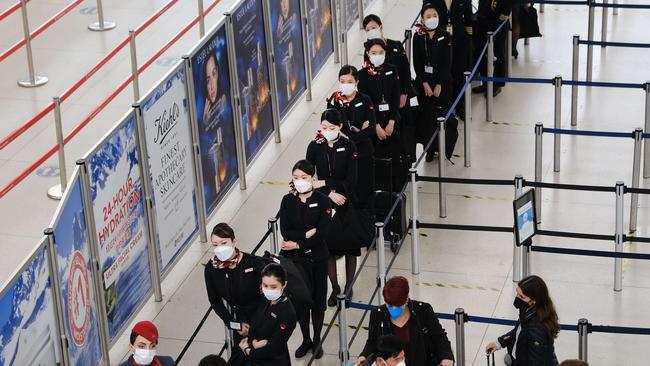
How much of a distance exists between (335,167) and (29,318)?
3317mm

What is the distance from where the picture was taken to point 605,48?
1800 centimetres

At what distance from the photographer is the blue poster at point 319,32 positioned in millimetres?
16158

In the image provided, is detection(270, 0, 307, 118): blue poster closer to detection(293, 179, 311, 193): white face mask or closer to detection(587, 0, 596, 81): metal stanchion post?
detection(587, 0, 596, 81): metal stanchion post

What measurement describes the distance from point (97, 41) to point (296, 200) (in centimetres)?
836

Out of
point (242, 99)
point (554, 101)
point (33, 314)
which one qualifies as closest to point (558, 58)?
point (554, 101)

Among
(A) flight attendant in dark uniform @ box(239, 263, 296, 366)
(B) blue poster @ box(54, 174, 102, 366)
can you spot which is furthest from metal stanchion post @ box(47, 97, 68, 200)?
(A) flight attendant in dark uniform @ box(239, 263, 296, 366)

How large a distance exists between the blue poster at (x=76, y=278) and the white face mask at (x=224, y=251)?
1.13 m

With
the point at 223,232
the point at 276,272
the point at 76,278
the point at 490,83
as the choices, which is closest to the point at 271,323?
the point at 276,272

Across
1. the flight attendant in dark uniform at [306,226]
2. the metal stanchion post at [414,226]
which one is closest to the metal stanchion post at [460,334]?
the flight attendant in dark uniform at [306,226]

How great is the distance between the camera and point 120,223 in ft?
36.7

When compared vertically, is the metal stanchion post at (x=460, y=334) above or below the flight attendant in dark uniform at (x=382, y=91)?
below

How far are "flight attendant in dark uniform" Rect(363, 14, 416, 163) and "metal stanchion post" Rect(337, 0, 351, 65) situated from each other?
3201 millimetres

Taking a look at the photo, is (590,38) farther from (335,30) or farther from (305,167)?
(305,167)

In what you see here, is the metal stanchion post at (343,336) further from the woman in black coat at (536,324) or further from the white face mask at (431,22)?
the white face mask at (431,22)
